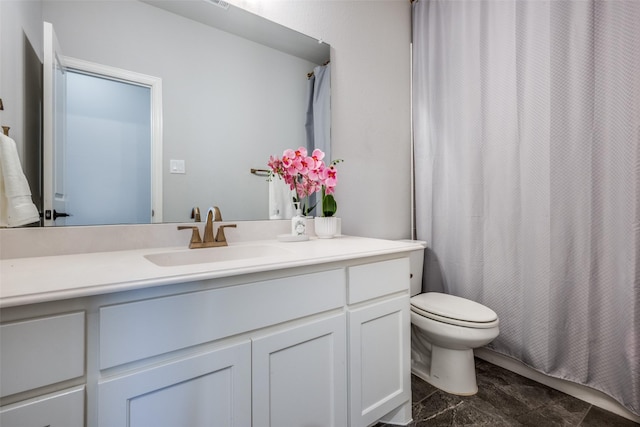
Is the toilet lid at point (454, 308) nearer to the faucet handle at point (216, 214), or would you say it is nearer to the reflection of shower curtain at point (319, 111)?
the reflection of shower curtain at point (319, 111)

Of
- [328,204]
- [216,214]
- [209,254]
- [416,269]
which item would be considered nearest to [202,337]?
[209,254]

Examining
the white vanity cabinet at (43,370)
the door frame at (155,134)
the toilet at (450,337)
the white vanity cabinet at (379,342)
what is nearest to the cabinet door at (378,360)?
the white vanity cabinet at (379,342)

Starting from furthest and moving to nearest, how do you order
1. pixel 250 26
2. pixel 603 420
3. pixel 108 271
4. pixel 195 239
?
1. pixel 250 26
2. pixel 603 420
3. pixel 195 239
4. pixel 108 271

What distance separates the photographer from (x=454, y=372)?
1.51m

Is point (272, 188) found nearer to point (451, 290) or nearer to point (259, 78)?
point (259, 78)

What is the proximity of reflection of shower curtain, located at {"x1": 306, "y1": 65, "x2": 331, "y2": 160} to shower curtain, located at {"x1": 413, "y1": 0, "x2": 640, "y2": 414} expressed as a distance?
0.78 metres

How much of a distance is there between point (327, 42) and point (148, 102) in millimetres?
1055

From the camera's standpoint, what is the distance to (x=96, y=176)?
3.49ft

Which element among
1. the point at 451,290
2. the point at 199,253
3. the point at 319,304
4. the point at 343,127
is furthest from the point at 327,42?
the point at 451,290

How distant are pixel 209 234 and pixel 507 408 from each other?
1.61 metres

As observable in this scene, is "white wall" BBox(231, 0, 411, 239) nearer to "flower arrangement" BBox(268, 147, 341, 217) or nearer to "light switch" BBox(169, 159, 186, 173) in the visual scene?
"flower arrangement" BBox(268, 147, 341, 217)

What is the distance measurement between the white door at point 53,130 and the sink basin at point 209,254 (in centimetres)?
36

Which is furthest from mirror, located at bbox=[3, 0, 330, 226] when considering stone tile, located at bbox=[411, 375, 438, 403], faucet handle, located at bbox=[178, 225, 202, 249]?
stone tile, located at bbox=[411, 375, 438, 403]

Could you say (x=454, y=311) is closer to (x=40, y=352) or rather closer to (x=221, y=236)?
(x=221, y=236)
